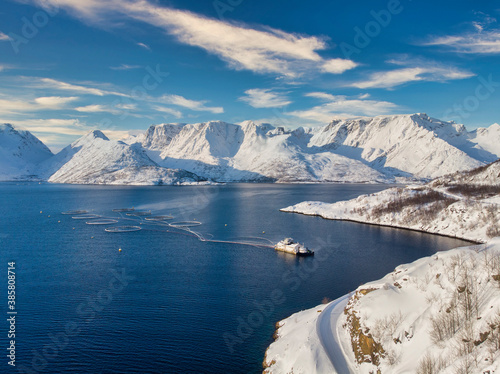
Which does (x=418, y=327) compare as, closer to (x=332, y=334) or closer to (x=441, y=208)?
(x=332, y=334)

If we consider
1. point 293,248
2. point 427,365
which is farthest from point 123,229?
point 427,365

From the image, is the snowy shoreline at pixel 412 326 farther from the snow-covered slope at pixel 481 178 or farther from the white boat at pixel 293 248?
the snow-covered slope at pixel 481 178

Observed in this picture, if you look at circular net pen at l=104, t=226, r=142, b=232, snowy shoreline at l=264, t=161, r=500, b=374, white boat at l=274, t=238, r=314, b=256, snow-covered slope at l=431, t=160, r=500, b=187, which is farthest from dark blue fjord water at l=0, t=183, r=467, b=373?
snow-covered slope at l=431, t=160, r=500, b=187

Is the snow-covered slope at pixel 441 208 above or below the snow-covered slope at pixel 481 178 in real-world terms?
below

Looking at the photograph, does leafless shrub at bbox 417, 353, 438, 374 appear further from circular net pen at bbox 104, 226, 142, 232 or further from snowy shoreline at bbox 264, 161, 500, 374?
circular net pen at bbox 104, 226, 142, 232

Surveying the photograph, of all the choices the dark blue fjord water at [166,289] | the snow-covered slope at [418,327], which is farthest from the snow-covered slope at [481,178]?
the snow-covered slope at [418,327]

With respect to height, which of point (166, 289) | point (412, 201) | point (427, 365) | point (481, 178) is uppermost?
point (481, 178)
